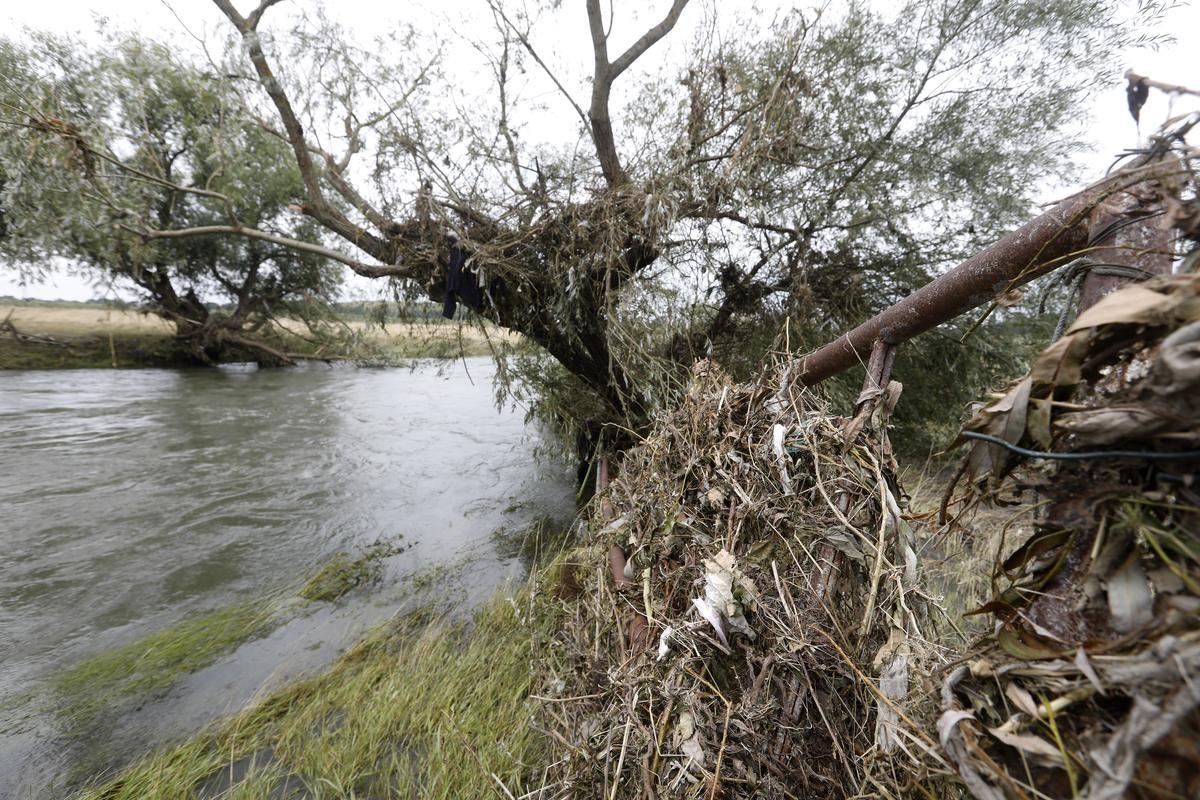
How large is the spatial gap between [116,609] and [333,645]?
2.33 m

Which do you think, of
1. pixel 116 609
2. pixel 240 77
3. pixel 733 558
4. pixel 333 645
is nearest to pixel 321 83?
pixel 240 77

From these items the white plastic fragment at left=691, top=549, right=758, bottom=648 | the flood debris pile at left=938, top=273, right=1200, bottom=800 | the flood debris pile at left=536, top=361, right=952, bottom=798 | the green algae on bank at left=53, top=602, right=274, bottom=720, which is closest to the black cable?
the flood debris pile at left=938, top=273, right=1200, bottom=800

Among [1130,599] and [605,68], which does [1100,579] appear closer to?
[1130,599]

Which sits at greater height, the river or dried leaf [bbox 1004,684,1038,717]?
dried leaf [bbox 1004,684,1038,717]

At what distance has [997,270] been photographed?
4.00 ft

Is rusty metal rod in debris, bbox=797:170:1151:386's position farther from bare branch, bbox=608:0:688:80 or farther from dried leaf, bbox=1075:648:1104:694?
bare branch, bbox=608:0:688:80

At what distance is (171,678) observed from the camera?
A: 11.6 feet

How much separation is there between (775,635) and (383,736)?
255 centimetres

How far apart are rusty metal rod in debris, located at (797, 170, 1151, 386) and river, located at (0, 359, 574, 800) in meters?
4.31

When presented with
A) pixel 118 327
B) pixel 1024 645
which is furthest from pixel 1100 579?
pixel 118 327

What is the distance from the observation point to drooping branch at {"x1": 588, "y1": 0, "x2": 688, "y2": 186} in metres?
6.32

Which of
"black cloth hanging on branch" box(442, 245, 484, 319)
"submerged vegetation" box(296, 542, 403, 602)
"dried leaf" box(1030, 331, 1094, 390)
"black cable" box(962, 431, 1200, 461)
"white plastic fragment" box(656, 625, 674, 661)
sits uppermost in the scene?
"black cloth hanging on branch" box(442, 245, 484, 319)

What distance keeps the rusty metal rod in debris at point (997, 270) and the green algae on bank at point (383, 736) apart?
232 cm

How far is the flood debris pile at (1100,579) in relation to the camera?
0.59 metres
